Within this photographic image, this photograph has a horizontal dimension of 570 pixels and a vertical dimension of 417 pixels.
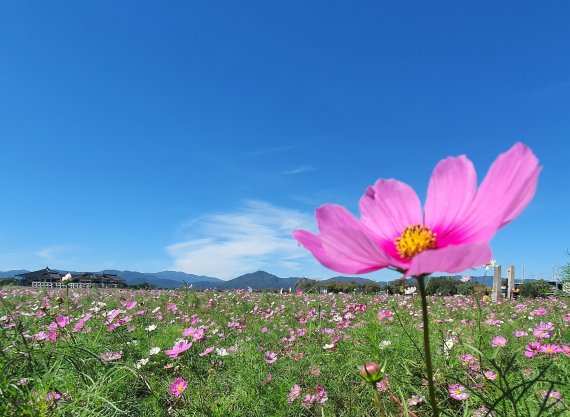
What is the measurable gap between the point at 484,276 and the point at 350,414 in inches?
41.8

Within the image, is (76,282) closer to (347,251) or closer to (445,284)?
(347,251)

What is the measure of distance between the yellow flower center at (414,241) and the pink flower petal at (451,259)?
0.15 metres

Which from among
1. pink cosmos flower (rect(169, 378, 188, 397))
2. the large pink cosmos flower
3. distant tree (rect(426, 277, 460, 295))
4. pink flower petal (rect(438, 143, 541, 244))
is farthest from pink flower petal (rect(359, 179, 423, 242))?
distant tree (rect(426, 277, 460, 295))

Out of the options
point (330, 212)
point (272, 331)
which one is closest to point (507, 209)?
point (330, 212)

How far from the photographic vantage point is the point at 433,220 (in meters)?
0.65

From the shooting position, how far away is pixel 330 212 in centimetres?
56

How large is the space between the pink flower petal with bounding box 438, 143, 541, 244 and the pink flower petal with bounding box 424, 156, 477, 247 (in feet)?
0.08

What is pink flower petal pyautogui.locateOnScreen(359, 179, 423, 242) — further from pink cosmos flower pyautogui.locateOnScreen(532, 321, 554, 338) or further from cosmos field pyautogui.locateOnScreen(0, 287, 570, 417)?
pink cosmos flower pyautogui.locateOnScreen(532, 321, 554, 338)

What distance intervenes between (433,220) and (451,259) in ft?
0.83

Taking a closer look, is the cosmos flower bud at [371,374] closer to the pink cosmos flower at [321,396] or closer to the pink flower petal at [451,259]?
the pink flower petal at [451,259]

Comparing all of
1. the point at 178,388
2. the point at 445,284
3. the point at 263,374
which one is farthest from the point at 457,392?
A: the point at 445,284

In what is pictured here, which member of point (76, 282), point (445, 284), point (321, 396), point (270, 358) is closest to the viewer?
point (321, 396)

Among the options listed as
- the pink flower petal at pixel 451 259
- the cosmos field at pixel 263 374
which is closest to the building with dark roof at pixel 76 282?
the cosmos field at pixel 263 374

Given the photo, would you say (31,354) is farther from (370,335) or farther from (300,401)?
(370,335)
